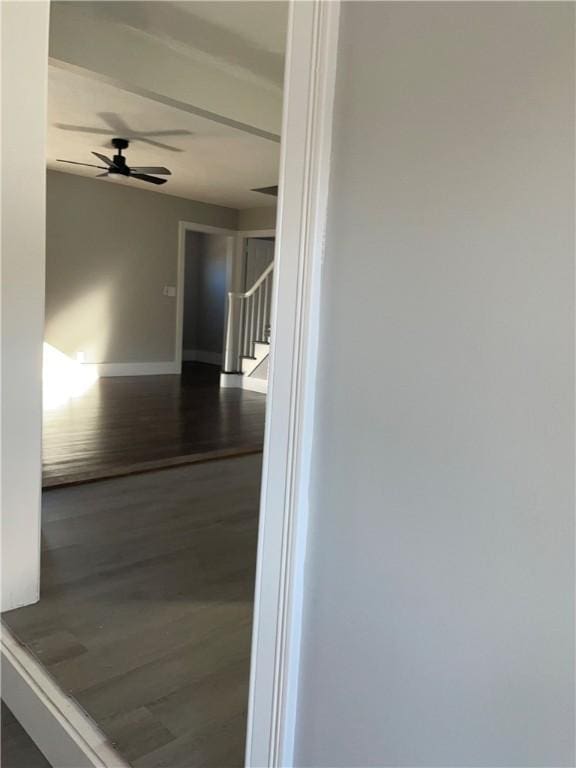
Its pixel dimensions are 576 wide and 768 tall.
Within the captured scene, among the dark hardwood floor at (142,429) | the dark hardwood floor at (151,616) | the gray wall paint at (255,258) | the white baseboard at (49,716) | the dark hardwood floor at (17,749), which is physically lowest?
the dark hardwood floor at (17,749)

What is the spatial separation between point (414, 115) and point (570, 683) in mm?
763

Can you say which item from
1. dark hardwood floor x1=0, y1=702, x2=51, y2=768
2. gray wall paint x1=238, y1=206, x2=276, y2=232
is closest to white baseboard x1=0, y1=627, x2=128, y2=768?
dark hardwood floor x1=0, y1=702, x2=51, y2=768

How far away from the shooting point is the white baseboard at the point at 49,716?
55.9 inches

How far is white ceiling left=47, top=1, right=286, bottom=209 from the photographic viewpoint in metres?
3.00

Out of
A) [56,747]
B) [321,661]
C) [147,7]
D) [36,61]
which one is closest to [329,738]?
[321,661]

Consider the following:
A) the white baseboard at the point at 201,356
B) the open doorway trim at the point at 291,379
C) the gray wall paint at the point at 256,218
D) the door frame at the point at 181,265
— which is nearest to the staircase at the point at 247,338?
the door frame at the point at 181,265

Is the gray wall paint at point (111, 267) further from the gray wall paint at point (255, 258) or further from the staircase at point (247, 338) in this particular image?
the staircase at point (247, 338)

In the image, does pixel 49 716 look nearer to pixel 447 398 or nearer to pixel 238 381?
pixel 447 398

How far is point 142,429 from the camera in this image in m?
4.57

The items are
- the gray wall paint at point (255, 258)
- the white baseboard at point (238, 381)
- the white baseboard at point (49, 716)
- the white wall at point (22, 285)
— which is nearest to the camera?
the white baseboard at point (49, 716)

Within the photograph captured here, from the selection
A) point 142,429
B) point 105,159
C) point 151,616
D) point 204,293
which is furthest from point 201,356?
point 151,616

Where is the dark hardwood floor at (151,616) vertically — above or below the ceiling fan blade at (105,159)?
below

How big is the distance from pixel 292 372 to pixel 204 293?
951cm

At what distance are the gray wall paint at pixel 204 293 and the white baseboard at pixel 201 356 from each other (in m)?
0.05
